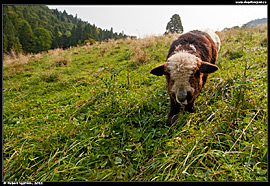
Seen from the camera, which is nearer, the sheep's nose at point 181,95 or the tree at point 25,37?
the sheep's nose at point 181,95

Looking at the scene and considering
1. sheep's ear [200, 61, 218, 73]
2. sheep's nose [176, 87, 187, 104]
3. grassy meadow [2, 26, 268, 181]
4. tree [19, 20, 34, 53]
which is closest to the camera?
grassy meadow [2, 26, 268, 181]

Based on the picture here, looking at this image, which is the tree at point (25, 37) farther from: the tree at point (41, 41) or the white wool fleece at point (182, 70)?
the white wool fleece at point (182, 70)

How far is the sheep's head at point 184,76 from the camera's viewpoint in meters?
2.27

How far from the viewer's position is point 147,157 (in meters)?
1.93

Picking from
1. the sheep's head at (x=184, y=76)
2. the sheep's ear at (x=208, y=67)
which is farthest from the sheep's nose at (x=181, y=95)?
the sheep's ear at (x=208, y=67)

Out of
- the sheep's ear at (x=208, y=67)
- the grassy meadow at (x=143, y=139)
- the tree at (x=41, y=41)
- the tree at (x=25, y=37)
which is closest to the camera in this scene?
the grassy meadow at (x=143, y=139)

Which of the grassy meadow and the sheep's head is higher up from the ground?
the sheep's head

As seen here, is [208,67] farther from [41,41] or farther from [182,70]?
[41,41]

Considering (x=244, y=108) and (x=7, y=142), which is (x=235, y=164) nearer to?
(x=244, y=108)

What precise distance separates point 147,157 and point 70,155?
1.11 meters

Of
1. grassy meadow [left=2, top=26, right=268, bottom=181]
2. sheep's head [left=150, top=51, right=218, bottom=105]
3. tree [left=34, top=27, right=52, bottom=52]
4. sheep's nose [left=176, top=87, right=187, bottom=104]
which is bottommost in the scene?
grassy meadow [left=2, top=26, right=268, bottom=181]

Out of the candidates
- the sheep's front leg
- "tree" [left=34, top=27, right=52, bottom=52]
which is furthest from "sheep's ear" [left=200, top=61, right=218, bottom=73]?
"tree" [left=34, top=27, right=52, bottom=52]

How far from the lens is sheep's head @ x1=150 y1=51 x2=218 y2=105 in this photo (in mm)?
2266

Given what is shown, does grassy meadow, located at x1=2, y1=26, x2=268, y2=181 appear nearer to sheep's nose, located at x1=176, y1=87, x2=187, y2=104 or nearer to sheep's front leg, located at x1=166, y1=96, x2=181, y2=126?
sheep's front leg, located at x1=166, y1=96, x2=181, y2=126
